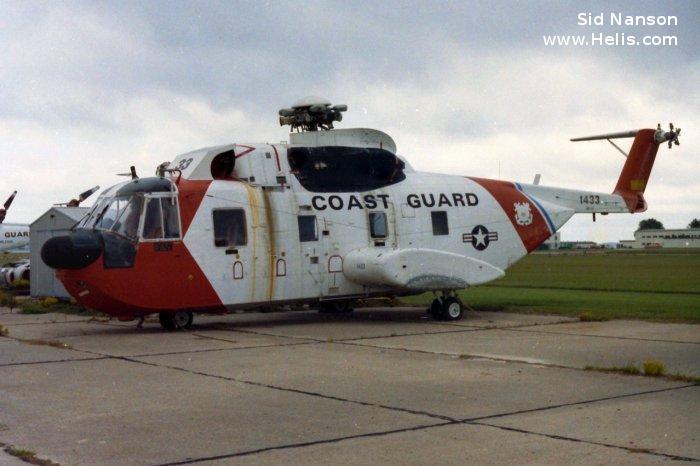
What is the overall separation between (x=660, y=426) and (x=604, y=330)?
28.1ft

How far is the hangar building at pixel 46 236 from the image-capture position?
26469 millimetres

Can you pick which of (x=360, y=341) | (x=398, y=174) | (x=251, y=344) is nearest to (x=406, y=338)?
(x=360, y=341)

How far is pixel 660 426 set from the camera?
780 cm

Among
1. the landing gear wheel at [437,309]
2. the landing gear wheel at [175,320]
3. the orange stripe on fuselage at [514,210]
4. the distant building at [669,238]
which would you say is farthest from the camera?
the distant building at [669,238]

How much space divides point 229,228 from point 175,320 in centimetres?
220

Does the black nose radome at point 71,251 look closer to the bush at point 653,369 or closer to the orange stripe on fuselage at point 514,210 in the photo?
the orange stripe on fuselage at point 514,210

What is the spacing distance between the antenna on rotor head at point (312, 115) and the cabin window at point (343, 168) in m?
0.65

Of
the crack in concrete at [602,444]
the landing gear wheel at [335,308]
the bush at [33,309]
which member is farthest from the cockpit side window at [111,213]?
the crack in concrete at [602,444]

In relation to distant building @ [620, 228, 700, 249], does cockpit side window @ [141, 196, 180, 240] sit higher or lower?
lower

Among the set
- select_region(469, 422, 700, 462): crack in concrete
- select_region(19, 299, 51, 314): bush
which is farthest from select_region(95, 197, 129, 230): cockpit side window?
select_region(469, 422, 700, 462): crack in concrete

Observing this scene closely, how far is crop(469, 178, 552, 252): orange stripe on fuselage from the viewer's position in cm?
2106

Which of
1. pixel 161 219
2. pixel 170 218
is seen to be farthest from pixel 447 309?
pixel 161 219

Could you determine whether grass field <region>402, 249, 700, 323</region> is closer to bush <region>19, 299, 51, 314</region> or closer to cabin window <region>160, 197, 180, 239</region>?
cabin window <region>160, 197, 180, 239</region>

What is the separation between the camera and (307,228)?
1833 cm
